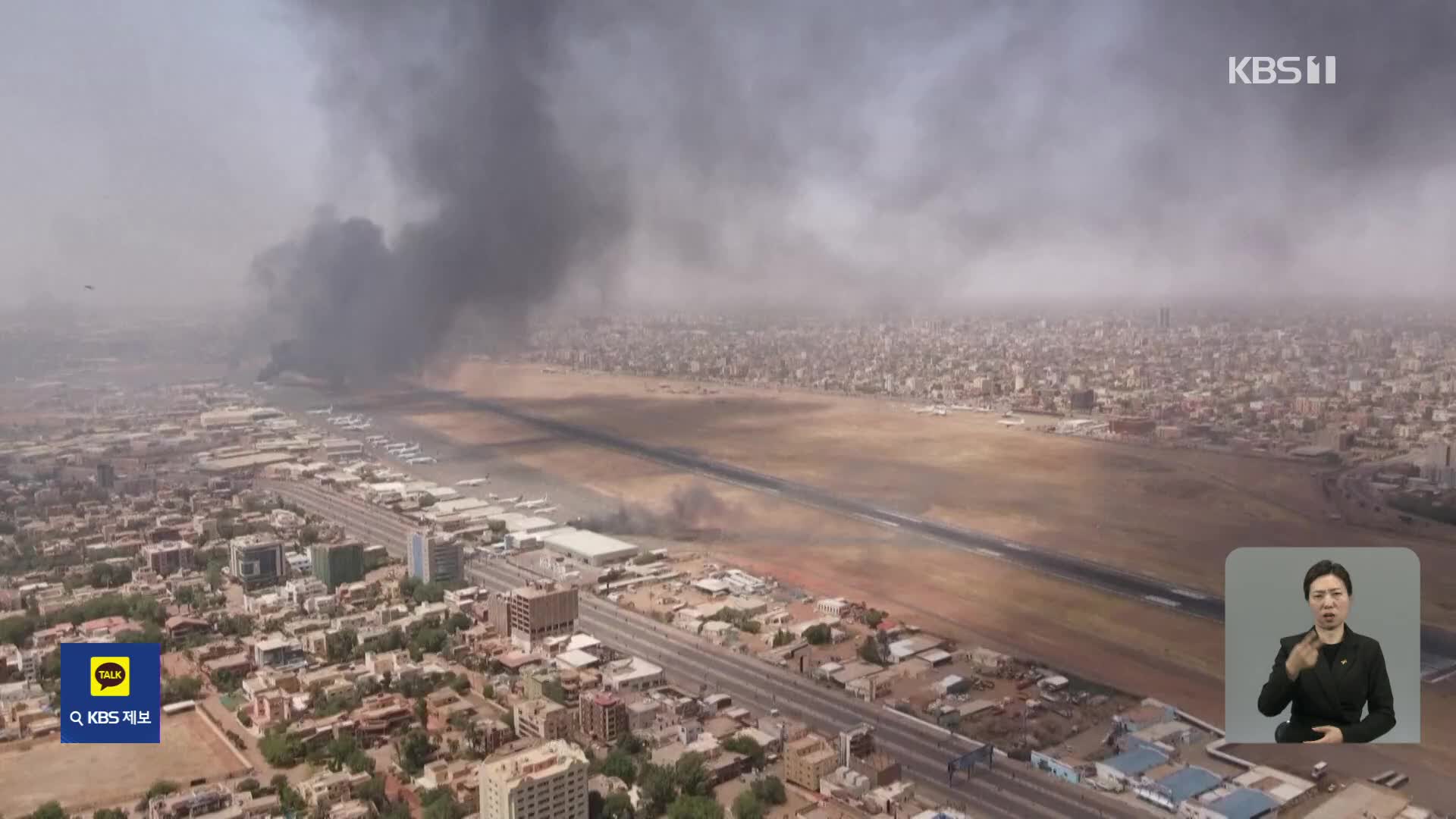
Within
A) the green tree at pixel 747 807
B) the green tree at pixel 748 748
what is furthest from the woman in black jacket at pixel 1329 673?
the green tree at pixel 748 748

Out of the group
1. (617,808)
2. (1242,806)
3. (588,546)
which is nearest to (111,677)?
(617,808)

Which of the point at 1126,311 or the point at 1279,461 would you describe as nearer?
the point at 1279,461

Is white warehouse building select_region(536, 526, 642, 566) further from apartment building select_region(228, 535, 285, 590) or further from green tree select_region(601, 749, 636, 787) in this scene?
green tree select_region(601, 749, 636, 787)

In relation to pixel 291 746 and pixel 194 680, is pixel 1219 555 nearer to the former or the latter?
pixel 291 746

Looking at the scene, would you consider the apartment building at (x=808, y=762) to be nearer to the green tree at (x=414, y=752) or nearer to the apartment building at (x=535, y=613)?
the green tree at (x=414, y=752)

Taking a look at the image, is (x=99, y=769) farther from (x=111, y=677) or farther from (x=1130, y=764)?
(x=1130, y=764)

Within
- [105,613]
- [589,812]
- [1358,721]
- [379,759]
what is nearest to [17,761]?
[379,759]

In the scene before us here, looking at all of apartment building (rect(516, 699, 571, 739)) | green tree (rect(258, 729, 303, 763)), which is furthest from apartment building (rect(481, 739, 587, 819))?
green tree (rect(258, 729, 303, 763))
